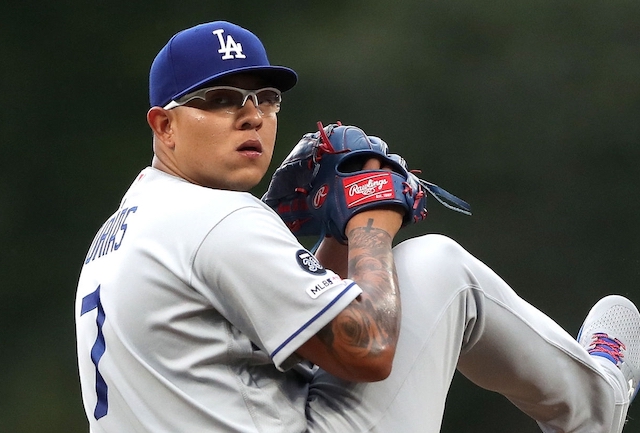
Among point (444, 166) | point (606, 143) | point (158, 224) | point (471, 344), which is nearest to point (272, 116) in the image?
point (158, 224)

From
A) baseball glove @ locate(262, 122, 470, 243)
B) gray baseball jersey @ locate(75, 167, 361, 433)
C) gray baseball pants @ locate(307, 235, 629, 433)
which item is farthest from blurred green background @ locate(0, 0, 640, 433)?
gray baseball jersey @ locate(75, 167, 361, 433)

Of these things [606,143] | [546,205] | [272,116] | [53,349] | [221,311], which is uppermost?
[272,116]

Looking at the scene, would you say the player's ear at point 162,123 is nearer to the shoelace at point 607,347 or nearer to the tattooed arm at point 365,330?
the tattooed arm at point 365,330

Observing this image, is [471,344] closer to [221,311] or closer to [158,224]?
[221,311]

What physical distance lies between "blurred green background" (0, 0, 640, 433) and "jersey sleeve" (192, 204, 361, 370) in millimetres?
2570

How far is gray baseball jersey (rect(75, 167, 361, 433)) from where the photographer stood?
1.41 meters

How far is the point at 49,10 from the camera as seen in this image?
13.2 feet

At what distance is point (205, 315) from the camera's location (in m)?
1.48

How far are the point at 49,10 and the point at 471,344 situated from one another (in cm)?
293

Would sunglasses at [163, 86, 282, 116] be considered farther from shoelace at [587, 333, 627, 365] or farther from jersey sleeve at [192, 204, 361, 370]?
shoelace at [587, 333, 627, 365]

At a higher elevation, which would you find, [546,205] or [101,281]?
[101,281]

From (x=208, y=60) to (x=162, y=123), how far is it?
0.16m

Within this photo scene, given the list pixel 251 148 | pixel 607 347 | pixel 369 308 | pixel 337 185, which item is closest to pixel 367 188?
pixel 337 185

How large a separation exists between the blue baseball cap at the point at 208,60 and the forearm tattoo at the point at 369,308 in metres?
0.37
